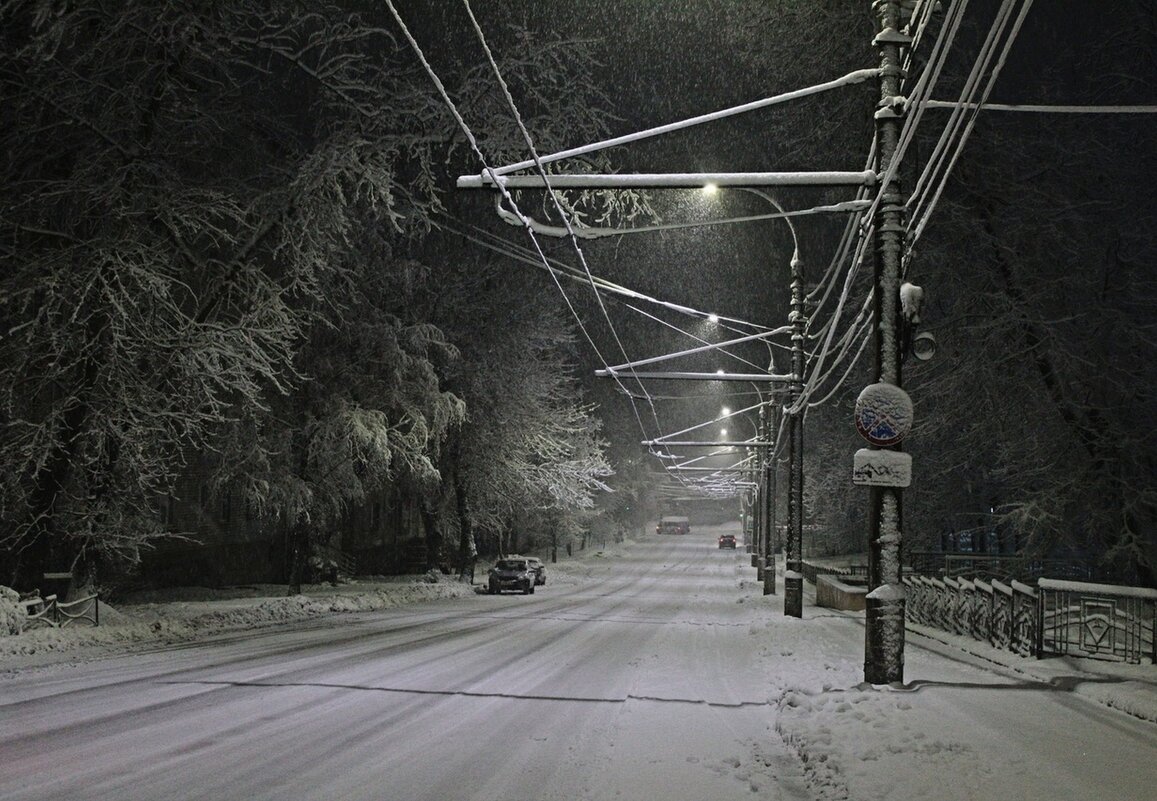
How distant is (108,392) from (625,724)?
493 inches

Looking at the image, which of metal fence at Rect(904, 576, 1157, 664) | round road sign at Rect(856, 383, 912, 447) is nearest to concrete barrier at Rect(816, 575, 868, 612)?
metal fence at Rect(904, 576, 1157, 664)

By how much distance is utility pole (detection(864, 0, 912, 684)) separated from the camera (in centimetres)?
1130

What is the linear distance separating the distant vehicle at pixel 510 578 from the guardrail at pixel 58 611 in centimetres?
2151

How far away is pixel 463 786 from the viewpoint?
26.4ft

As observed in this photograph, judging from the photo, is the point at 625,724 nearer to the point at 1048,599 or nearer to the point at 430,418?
the point at 1048,599

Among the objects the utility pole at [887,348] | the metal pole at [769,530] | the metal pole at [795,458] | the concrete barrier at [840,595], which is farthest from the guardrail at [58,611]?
the metal pole at [769,530]

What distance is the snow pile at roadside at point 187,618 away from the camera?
1719 centimetres

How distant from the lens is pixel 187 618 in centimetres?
2231

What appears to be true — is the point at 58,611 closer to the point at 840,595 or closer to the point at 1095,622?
the point at 1095,622

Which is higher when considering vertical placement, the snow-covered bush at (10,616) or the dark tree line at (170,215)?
the dark tree line at (170,215)

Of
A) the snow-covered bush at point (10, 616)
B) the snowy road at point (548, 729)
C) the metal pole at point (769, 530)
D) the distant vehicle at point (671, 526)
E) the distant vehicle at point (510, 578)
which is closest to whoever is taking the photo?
the snowy road at point (548, 729)

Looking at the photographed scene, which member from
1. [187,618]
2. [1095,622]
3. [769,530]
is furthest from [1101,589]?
[769,530]

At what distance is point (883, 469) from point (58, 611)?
14981mm

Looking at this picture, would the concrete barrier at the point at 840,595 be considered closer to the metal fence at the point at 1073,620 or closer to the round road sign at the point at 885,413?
the metal fence at the point at 1073,620
